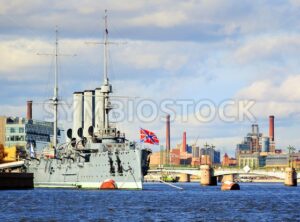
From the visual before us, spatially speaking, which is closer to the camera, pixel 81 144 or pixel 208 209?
pixel 208 209

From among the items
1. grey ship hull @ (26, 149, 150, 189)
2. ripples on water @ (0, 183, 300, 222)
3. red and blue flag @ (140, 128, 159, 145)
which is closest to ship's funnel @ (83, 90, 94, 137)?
grey ship hull @ (26, 149, 150, 189)

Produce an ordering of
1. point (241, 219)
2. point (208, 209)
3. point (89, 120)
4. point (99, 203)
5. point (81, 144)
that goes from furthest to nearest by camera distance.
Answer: point (89, 120) → point (81, 144) → point (99, 203) → point (208, 209) → point (241, 219)

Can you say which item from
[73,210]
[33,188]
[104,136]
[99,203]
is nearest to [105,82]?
[104,136]

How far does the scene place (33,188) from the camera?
15400 cm

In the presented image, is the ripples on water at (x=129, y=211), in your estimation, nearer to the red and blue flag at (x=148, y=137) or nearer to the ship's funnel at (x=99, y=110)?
the red and blue flag at (x=148, y=137)

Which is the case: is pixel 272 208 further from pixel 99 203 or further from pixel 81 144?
pixel 81 144

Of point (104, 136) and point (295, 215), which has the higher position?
point (104, 136)

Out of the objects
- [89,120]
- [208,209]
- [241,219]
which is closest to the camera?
[241,219]

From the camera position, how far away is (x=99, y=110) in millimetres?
164625

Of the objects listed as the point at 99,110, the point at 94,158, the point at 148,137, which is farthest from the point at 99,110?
the point at 148,137

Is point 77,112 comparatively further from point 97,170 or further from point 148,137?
point 148,137

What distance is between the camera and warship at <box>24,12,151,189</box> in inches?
5576

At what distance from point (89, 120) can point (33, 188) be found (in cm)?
2095

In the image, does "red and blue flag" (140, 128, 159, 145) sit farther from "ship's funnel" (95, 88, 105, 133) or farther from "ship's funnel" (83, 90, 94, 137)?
"ship's funnel" (83, 90, 94, 137)
